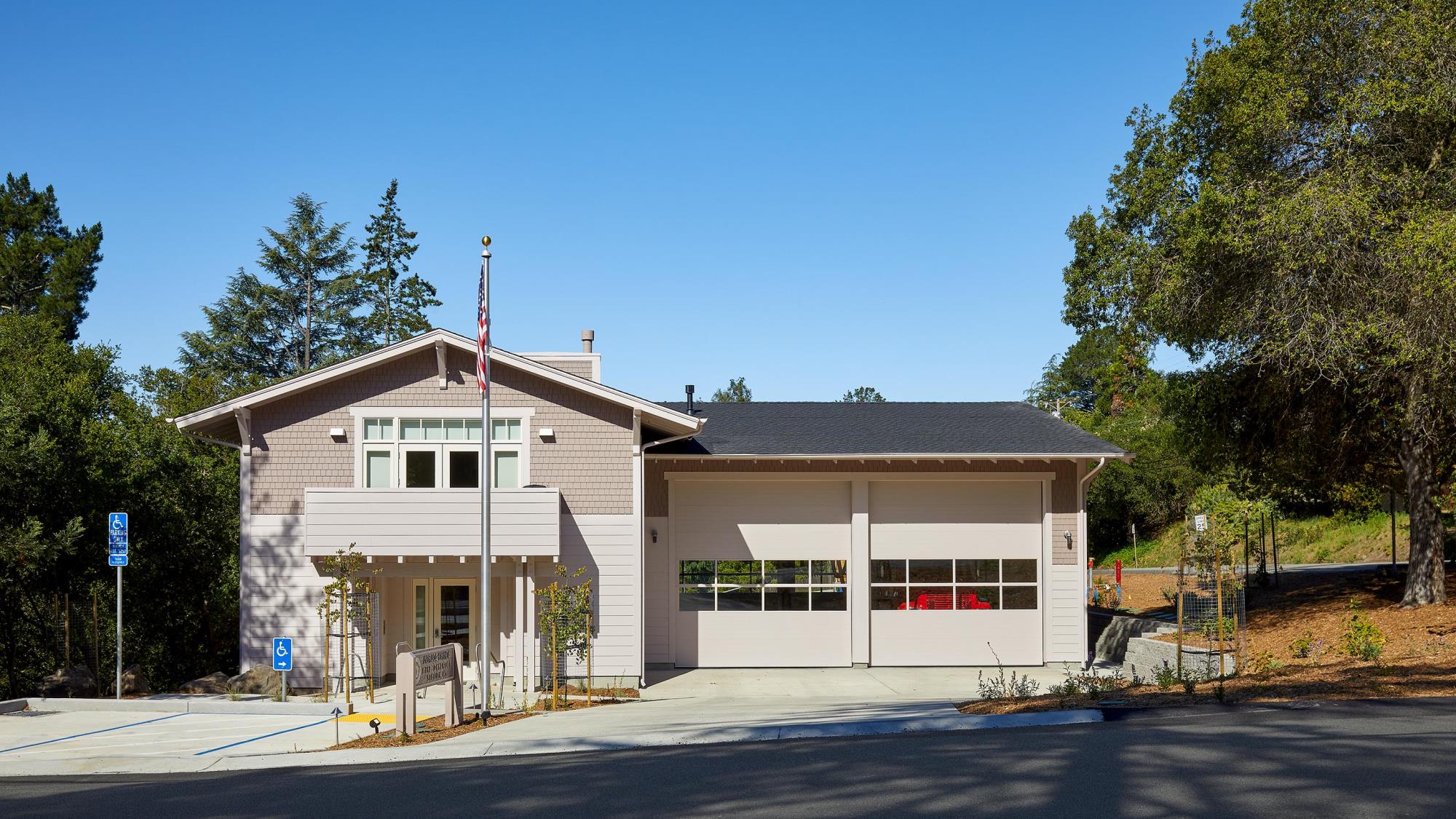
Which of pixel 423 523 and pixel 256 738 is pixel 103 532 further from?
pixel 256 738

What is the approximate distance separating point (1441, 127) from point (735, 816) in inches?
707

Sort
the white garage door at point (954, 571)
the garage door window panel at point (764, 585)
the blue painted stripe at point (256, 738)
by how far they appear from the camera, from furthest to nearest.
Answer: the garage door window panel at point (764, 585), the white garage door at point (954, 571), the blue painted stripe at point (256, 738)

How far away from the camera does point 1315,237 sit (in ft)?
60.2

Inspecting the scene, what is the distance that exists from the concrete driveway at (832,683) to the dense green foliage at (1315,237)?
23.7 feet

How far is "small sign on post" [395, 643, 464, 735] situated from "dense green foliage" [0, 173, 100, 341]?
125ft

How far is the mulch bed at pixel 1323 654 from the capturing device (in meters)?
13.2

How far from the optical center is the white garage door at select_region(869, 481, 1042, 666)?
907 inches

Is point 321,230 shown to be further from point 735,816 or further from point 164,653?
point 735,816

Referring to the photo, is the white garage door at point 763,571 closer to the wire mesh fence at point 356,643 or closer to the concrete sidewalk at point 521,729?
the concrete sidewalk at point 521,729

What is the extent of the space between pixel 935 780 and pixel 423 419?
13.7m

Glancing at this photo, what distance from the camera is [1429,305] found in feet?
58.2

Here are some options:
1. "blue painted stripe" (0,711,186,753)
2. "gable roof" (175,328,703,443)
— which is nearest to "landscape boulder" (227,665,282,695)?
"blue painted stripe" (0,711,186,753)

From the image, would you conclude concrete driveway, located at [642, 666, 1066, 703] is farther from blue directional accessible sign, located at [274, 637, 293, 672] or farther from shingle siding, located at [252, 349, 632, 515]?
blue directional accessible sign, located at [274, 637, 293, 672]

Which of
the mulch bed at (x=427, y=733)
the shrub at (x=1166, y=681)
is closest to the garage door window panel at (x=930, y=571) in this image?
the shrub at (x=1166, y=681)
